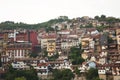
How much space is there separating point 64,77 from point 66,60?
731 cm

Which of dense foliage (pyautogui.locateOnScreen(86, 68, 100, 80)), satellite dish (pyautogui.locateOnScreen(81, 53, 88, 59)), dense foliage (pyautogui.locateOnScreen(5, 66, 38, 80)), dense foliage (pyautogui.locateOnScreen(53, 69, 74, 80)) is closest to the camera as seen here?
dense foliage (pyautogui.locateOnScreen(5, 66, 38, 80))

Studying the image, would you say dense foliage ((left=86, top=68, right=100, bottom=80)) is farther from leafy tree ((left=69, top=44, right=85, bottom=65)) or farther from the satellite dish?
the satellite dish

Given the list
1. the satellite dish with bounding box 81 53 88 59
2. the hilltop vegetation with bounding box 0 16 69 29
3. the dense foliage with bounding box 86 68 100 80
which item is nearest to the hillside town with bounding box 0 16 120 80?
the satellite dish with bounding box 81 53 88 59

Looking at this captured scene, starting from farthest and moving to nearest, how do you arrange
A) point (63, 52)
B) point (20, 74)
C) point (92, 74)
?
point (63, 52), point (92, 74), point (20, 74)

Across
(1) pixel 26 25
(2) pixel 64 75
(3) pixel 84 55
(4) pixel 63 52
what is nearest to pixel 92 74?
(2) pixel 64 75

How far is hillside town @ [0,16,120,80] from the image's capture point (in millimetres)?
37500

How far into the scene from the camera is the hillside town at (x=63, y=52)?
37.5 metres

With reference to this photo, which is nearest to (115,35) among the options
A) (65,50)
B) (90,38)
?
(90,38)

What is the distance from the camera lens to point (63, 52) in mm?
46812

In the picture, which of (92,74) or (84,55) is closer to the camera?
(92,74)

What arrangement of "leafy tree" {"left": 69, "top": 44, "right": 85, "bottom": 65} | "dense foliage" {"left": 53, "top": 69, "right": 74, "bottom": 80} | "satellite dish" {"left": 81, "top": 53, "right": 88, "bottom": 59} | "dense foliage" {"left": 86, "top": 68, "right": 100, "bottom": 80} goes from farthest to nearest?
"satellite dish" {"left": 81, "top": 53, "right": 88, "bottom": 59} → "leafy tree" {"left": 69, "top": 44, "right": 85, "bottom": 65} → "dense foliage" {"left": 53, "top": 69, "right": 74, "bottom": 80} → "dense foliage" {"left": 86, "top": 68, "right": 100, "bottom": 80}

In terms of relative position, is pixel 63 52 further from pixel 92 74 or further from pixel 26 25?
pixel 26 25

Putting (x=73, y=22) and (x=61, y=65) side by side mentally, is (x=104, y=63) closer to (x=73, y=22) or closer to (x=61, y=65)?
(x=61, y=65)

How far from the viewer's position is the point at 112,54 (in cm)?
4091
